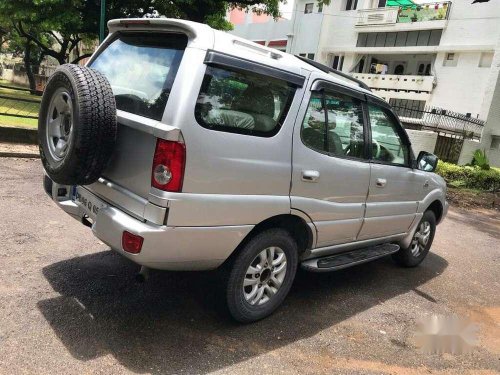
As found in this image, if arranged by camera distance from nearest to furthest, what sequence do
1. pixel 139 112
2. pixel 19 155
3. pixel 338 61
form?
pixel 139 112
pixel 19 155
pixel 338 61

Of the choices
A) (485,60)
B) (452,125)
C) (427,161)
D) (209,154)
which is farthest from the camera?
(485,60)

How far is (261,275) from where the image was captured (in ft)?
10.8

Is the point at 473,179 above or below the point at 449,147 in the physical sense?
below

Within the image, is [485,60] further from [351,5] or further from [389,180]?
[389,180]

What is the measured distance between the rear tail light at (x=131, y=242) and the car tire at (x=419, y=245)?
3.52 metres

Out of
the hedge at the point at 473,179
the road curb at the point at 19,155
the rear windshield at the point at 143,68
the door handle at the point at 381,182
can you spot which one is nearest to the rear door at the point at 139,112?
the rear windshield at the point at 143,68

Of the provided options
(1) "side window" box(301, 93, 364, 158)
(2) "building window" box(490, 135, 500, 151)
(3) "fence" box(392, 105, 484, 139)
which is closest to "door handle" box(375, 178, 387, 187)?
(1) "side window" box(301, 93, 364, 158)

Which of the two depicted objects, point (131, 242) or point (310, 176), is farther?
point (310, 176)

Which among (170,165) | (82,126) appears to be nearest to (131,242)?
(170,165)

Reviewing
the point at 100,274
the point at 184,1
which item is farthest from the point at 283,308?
the point at 184,1

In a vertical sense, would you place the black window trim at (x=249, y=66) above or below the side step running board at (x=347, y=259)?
above

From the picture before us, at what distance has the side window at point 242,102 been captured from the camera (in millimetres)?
2715

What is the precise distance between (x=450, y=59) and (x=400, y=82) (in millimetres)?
3212

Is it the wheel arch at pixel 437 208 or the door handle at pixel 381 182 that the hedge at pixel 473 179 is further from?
the door handle at pixel 381 182
